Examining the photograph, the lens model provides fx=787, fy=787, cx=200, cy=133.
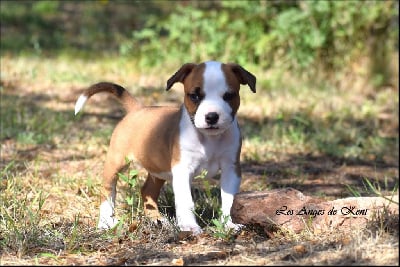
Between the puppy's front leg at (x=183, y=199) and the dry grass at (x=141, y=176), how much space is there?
9 cm

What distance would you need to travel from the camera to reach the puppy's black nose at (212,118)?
4367 mm

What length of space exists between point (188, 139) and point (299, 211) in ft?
2.56

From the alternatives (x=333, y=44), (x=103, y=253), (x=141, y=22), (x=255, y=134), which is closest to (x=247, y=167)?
(x=255, y=134)

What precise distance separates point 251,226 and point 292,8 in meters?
5.62

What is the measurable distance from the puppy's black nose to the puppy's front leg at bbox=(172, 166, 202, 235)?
43cm

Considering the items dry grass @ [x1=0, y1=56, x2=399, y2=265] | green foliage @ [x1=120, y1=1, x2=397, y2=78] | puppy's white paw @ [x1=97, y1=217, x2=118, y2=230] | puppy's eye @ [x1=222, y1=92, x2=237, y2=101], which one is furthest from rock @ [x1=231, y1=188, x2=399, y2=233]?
green foliage @ [x1=120, y1=1, x2=397, y2=78]

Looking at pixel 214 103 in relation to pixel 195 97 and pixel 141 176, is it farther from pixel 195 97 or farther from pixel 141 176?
pixel 141 176

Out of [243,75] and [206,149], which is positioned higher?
[243,75]

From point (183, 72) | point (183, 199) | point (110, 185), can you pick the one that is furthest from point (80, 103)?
point (183, 199)

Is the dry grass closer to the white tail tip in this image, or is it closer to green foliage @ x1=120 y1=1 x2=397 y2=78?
green foliage @ x1=120 y1=1 x2=397 y2=78

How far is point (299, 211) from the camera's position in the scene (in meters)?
4.47

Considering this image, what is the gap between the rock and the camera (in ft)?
14.2

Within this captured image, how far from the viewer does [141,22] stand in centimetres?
1289

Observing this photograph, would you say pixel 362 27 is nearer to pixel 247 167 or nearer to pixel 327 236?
pixel 247 167
